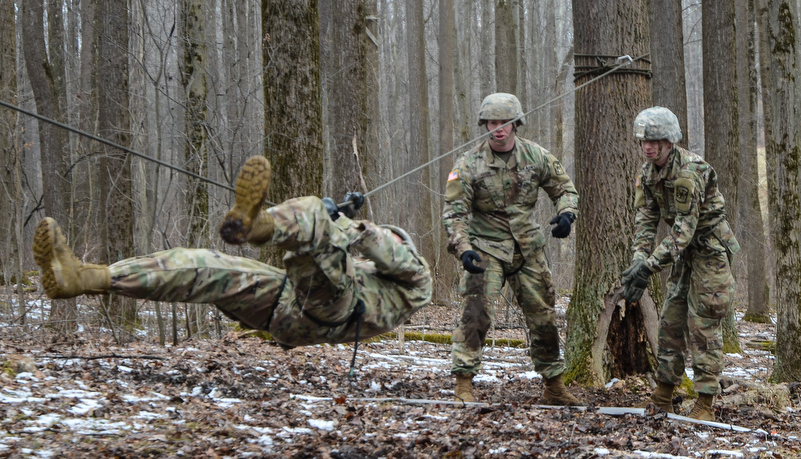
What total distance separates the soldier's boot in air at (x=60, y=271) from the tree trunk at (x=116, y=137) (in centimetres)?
555

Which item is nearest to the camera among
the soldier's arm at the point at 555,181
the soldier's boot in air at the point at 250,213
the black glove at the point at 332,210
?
the soldier's boot in air at the point at 250,213

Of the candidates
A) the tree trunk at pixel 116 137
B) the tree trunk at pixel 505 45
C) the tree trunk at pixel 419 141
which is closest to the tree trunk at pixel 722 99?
the tree trunk at pixel 419 141

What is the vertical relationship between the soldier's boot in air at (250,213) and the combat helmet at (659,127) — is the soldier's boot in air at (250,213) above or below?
below

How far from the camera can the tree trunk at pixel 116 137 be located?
9.03 meters

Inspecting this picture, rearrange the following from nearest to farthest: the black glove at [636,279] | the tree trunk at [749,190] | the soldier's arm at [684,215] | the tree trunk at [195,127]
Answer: the soldier's arm at [684,215], the black glove at [636,279], the tree trunk at [195,127], the tree trunk at [749,190]

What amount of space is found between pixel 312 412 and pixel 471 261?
5.21ft

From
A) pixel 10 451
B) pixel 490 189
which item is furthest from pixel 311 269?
pixel 490 189

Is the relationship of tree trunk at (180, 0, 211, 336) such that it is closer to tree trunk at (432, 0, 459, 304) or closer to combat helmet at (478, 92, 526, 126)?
combat helmet at (478, 92, 526, 126)

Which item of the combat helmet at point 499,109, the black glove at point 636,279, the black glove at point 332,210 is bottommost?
the black glove at point 636,279

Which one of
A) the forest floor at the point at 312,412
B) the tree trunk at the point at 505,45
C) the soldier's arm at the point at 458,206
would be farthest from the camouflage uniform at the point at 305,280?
the tree trunk at the point at 505,45

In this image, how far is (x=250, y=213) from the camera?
11.0ft

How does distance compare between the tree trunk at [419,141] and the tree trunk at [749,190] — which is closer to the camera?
the tree trunk at [749,190]

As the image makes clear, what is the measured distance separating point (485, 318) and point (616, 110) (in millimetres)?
2235

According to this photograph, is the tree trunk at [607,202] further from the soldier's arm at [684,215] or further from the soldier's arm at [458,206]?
the soldier's arm at [458,206]
